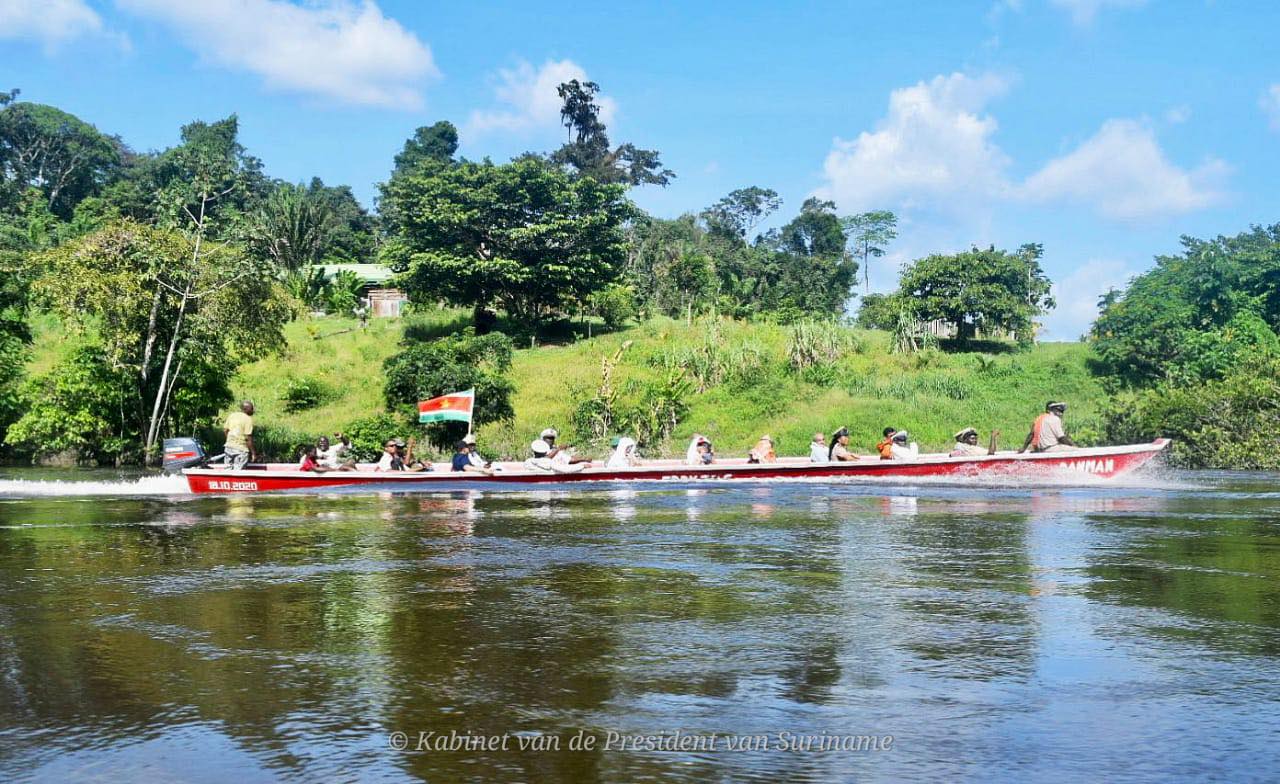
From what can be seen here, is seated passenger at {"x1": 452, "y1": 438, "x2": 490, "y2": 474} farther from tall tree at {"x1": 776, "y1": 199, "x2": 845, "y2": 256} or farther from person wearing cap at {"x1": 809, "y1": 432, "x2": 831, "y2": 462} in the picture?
tall tree at {"x1": 776, "y1": 199, "x2": 845, "y2": 256}

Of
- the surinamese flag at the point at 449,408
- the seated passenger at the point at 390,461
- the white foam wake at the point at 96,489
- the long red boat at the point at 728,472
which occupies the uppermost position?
the surinamese flag at the point at 449,408

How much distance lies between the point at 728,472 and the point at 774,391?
15.5 meters

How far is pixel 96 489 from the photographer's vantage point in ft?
70.7

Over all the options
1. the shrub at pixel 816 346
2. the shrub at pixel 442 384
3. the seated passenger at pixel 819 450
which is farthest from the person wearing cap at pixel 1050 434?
the shrub at pixel 442 384

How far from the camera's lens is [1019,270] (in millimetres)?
44938

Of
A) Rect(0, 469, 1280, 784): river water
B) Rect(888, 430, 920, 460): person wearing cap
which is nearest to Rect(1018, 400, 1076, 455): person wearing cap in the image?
Rect(888, 430, 920, 460): person wearing cap

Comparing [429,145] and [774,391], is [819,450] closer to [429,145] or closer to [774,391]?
[774,391]

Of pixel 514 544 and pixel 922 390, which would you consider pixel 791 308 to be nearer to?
pixel 922 390

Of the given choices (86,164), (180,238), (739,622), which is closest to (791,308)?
(180,238)

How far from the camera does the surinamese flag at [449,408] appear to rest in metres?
24.6

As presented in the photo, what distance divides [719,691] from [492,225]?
42.9 m

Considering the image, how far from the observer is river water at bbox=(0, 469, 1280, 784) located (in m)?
4.97

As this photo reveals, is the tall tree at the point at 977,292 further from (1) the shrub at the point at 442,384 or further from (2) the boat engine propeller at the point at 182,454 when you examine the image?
(2) the boat engine propeller at the point at 182,454

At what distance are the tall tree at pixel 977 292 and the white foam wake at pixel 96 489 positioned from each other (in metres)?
30.8
